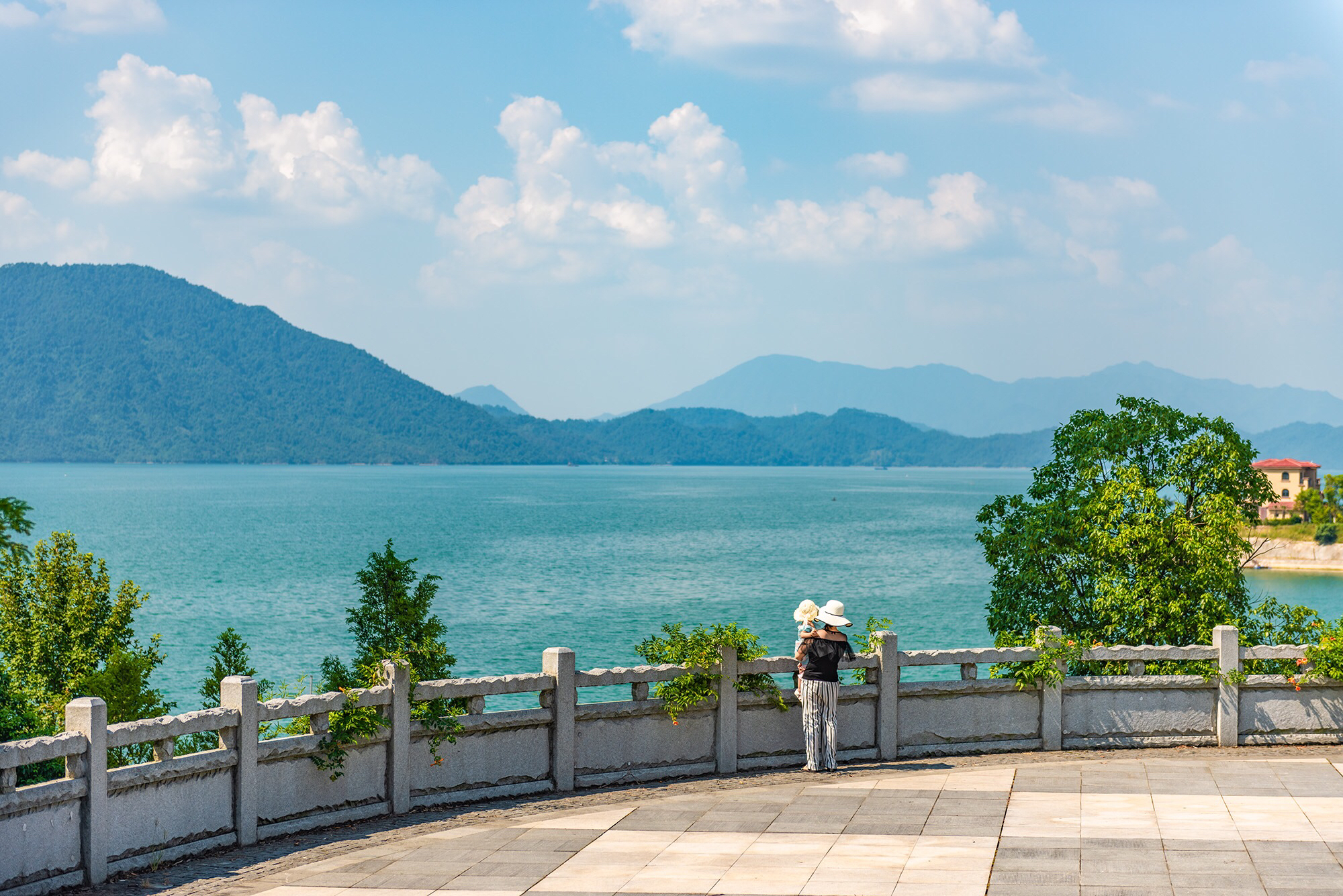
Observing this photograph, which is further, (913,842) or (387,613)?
(387,613)

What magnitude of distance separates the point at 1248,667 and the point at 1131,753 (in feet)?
5.71

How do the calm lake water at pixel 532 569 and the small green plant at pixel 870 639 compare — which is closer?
the small green plant at pixel 870 639

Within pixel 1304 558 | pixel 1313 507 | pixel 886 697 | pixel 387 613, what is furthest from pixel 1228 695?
pixel 1313 507

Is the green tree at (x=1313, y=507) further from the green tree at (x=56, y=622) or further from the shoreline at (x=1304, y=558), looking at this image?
the green tree at (x=56, y=622)

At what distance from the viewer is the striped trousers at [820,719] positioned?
12.1m

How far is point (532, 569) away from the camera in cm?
7925

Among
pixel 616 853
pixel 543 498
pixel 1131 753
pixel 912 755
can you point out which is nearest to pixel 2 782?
pixel 616 853

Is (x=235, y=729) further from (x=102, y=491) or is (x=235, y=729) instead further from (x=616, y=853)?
(x=102, y=491)

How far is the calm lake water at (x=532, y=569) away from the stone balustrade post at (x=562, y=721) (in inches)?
1118

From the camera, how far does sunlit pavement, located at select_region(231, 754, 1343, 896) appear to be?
27.7ft

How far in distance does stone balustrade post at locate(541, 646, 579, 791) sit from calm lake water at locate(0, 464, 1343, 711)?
93.2ft

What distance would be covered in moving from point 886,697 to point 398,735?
496 cm

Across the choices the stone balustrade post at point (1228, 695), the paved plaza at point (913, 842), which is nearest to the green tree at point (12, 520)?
the paved plaza at point (913, 842)

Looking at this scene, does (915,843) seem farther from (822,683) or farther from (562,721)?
(562,721)
